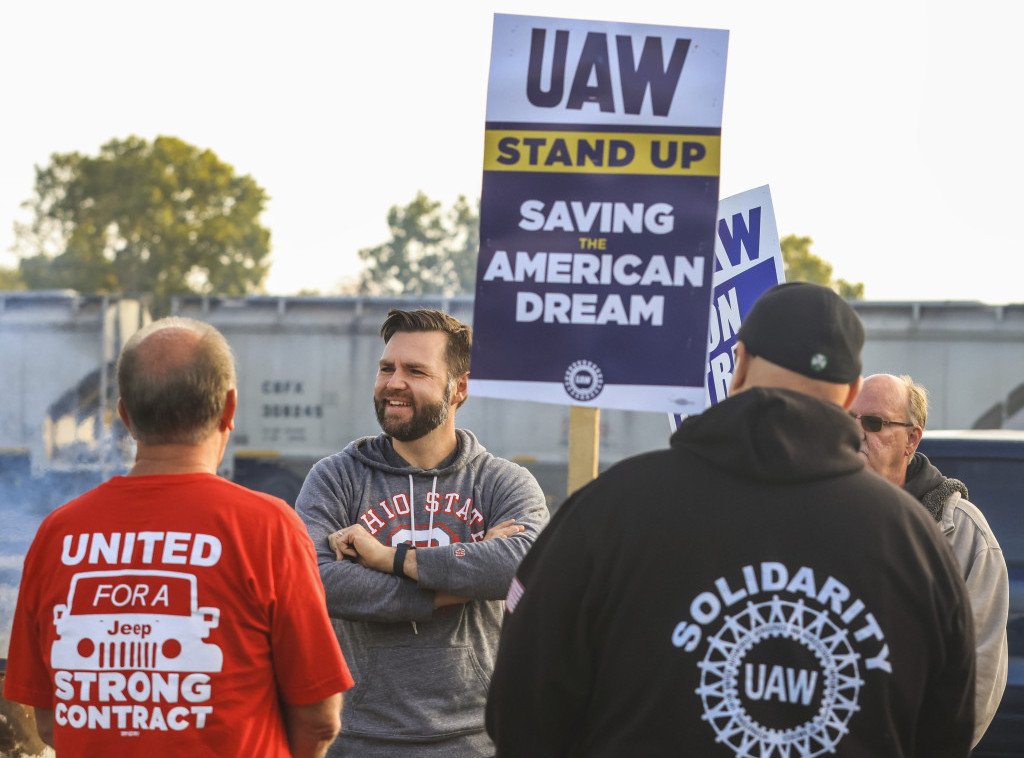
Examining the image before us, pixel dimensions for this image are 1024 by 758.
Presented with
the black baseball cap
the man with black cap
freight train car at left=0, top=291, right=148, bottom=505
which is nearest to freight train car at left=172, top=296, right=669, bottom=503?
freight train car at left=0, top=291, right=148, bottom=505

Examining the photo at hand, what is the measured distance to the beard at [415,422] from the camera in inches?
110

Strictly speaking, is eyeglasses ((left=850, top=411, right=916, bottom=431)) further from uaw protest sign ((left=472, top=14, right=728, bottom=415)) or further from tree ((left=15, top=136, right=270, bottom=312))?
tree ((left=15, top=136, right=270, bottom=312))

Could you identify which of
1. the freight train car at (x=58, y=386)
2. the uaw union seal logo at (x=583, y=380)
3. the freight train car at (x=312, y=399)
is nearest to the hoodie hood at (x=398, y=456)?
the uaw union seal logo at (x=583, y=380)

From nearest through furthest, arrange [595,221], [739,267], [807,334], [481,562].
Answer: [807,334] → [595,221] → [481,562] → [739,267]

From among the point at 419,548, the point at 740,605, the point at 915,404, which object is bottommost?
the point at 419,548

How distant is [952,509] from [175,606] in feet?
7.46

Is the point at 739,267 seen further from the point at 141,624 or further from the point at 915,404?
the point at 141,624

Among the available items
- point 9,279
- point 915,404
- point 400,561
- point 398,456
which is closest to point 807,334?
point 400,561

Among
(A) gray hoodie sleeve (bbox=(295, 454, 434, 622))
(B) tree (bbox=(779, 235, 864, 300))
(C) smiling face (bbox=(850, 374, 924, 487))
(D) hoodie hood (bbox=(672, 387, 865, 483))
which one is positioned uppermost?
(B) tree (bbox=(779, 235, 864, 300))

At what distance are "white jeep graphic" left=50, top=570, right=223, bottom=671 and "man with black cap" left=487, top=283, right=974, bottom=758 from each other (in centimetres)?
57

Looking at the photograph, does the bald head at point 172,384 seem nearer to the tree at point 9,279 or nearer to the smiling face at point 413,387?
the smiling face at point 413,387

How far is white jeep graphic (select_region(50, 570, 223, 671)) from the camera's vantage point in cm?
184

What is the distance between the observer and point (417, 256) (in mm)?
58875

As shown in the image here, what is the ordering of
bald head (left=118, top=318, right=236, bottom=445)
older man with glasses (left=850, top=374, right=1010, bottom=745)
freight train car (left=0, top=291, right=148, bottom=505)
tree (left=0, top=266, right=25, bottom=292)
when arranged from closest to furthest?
bald head (left=118, top=318, right=236, bottom=445)
older man with glasses (left=850, top=374, right=1010, bottom=745)
freight train car (left=0, top=291, right=148, bottom=505)
tree (left=0, top=266, right=25, bottom=292)
